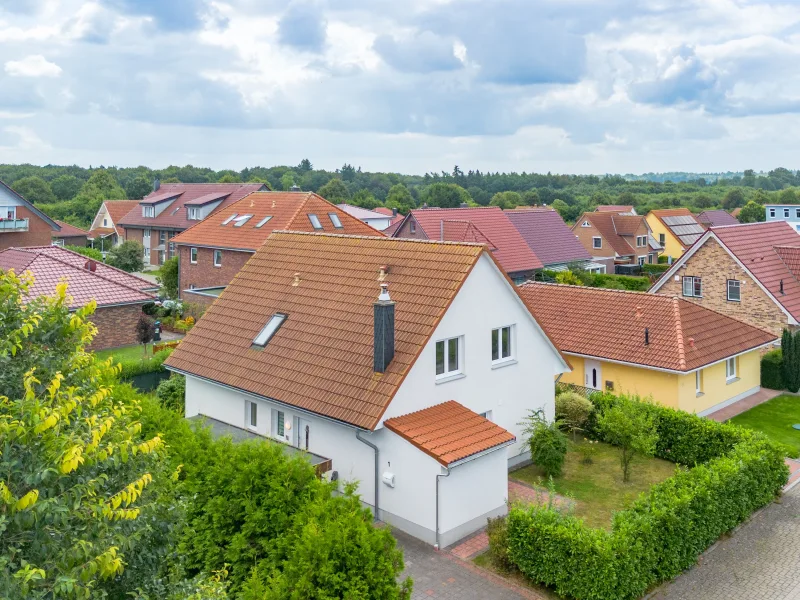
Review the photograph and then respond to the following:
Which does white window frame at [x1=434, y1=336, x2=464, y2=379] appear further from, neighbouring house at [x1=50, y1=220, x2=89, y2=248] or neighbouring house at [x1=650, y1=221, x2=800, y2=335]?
neighbouring house at [x1=50, y1=220, x2=89, y2=248]

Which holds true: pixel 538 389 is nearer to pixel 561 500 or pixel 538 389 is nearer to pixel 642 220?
pixel 561 500

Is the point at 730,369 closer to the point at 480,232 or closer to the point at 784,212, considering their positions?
the point at 480,232

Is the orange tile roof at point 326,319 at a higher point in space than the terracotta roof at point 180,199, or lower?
lower

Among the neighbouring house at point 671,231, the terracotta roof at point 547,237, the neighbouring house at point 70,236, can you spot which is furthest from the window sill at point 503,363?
the neighbouring house at point 70,236

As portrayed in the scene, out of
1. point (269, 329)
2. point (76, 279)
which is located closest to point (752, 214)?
point (76, 279)

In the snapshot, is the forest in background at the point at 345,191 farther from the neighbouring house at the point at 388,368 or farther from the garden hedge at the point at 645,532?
the garden hedge at the point at 645,532
